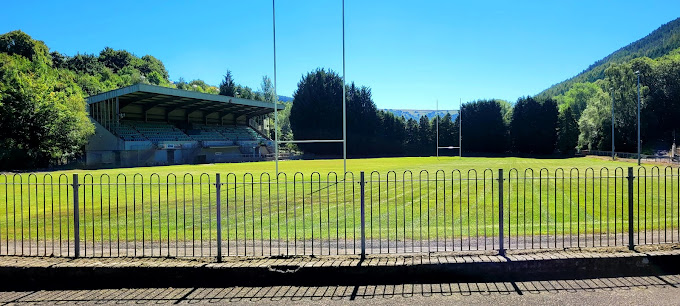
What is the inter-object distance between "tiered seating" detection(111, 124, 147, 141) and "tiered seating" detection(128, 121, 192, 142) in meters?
0.95

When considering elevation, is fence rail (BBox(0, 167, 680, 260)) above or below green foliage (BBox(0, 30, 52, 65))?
below

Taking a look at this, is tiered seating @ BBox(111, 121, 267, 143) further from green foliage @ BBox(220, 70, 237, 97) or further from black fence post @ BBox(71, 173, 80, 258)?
black fence post @ BBox(71, 173, 80, 258)

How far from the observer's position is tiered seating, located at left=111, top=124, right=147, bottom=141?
140ft

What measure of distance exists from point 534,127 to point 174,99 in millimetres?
50575

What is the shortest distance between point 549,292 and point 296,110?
60.7 m

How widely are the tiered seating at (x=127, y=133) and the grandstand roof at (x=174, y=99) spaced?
9.97ft

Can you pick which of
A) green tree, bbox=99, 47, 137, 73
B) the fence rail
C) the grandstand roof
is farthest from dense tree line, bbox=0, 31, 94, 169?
green tree, bbox=99, 47, 137, 73

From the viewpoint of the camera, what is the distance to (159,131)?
160 ft

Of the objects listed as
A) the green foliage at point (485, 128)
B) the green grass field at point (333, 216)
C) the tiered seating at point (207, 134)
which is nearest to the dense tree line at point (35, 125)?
the tiered seating at point (207, 134)

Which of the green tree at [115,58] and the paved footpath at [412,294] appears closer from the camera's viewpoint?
the paved footpath at [412,294]

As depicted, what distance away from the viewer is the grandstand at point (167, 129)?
41.3 meters

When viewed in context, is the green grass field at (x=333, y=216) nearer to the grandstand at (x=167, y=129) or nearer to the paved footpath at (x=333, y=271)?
the paved footpath at (x=333, y=271)

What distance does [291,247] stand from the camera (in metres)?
7.29

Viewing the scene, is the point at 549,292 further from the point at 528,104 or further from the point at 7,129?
the point at 528,104
